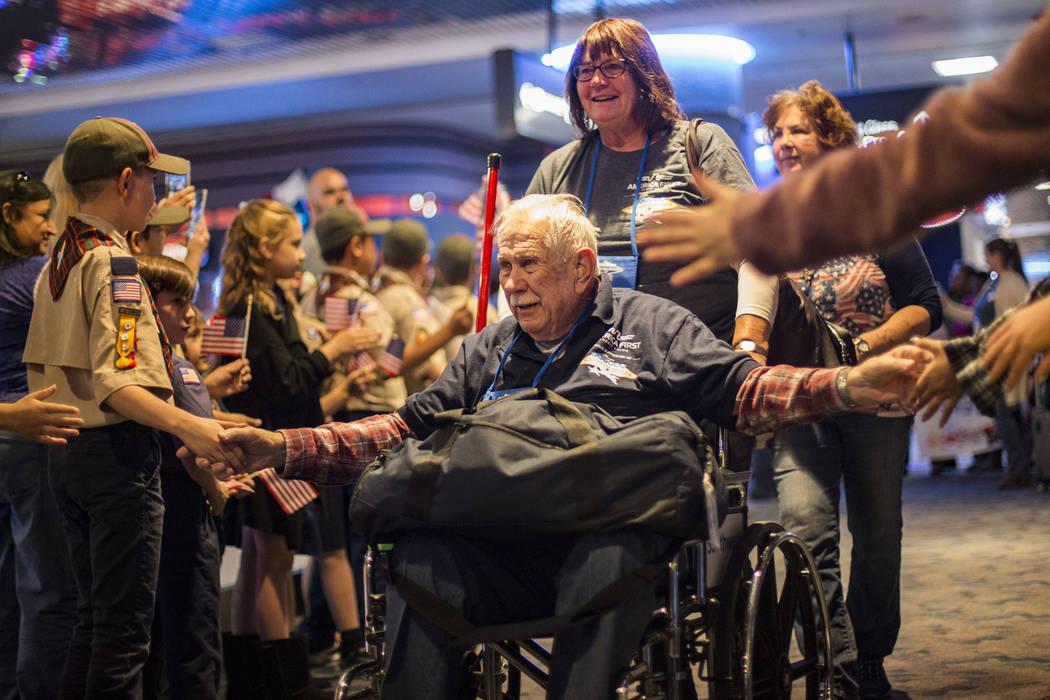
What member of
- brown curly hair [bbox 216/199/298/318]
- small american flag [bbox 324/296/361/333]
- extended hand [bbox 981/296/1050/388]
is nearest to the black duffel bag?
extended hand [bbox 981/296/1050/388]

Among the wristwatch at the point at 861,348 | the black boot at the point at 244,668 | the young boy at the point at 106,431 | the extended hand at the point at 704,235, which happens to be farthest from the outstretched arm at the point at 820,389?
the black boot at the point at 244,668

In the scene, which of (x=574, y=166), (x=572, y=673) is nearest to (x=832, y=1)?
(x=574, y=166)

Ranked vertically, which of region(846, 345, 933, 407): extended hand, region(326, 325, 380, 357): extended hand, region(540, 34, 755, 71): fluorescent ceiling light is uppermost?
region(540, 34, 755, 71): fluorescent ceiling light

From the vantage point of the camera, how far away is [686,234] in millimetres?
1342

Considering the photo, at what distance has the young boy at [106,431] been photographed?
230 centimetres

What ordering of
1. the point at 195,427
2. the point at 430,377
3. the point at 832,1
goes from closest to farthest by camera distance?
the point at 195,427 → the point at 430,377 → the point at 832,1

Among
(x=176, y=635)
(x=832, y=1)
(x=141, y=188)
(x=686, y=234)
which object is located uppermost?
(x=832, y=1)

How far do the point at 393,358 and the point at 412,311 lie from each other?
0.58m

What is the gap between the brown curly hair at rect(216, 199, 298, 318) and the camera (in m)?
3.40

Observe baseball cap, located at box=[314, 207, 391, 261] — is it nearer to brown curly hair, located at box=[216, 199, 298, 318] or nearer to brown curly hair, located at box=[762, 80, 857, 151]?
brown curly hair, located at box=[216, 199, 298, 318]

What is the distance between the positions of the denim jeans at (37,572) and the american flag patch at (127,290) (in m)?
0.59

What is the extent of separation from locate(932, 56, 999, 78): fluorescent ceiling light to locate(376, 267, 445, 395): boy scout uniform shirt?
7.91 m

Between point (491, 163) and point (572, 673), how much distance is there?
164cm

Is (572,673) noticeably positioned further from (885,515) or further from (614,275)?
(885,515)
